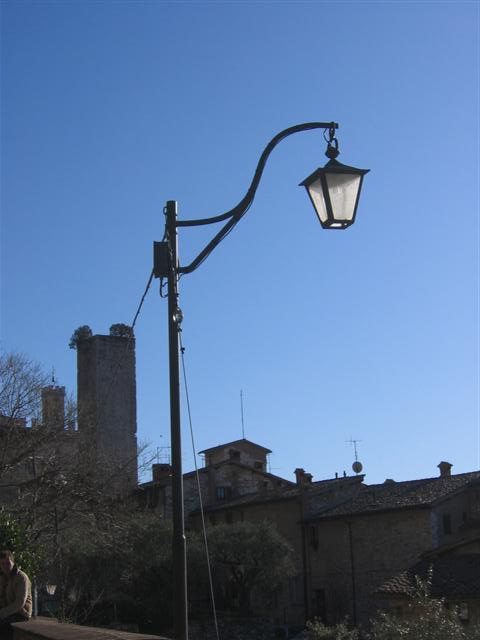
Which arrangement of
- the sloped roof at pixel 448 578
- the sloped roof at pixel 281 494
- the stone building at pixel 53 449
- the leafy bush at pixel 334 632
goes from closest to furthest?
the leafy bush at pixel 334 632 → the stone building at pixel 53 449 → the sloped roof at pixel 448 578 → the sloped roof at pixel 281 494

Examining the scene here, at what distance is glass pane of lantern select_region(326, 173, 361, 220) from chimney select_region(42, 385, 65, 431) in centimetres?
2151

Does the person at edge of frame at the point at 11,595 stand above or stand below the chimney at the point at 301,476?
below

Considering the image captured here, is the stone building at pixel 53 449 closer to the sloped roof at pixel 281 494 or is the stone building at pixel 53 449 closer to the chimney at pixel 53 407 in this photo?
the chimney at pixel 53 407

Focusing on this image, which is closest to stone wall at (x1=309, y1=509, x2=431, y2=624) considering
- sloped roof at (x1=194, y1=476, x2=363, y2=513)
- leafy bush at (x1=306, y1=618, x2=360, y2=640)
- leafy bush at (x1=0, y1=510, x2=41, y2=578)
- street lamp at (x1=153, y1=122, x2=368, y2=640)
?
sloped roof at (x1=194, y1=476, x2=363, y2=513)

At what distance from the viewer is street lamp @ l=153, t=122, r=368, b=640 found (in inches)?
262

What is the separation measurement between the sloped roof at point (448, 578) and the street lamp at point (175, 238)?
79.4 ft

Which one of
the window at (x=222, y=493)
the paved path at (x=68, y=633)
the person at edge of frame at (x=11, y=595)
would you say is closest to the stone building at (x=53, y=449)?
the person at edge of frame at (x=11, y=595)

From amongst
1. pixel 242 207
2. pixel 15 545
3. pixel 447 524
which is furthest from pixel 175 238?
pixel 447 524

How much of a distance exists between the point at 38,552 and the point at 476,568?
20480 mm

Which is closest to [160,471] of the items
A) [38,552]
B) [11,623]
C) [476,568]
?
[476,568]

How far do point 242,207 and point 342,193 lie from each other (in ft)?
3.20

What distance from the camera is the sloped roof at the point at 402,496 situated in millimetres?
39906

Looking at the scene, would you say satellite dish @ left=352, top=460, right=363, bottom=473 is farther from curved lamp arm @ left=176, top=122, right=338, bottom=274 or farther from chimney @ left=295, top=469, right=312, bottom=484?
curved lamp arm @ left=176, top=122, right=338, bottom=274

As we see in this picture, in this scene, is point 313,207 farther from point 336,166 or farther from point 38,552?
point 38,552
